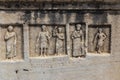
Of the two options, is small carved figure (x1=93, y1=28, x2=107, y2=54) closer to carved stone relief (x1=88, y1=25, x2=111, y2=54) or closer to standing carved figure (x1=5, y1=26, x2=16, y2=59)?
carved stone relief (x1=88, y1=25, x2=111, y2=54)

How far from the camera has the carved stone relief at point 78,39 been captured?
235 inches

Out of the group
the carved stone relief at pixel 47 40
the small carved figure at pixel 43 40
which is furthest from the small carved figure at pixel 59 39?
the small carved figure at pixel 43 40

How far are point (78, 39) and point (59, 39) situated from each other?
14.0 inches

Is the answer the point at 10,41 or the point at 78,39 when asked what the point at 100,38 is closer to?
the point at 78,39

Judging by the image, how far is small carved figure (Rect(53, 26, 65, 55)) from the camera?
592cm

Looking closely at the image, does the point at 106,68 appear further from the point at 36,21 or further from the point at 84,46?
the point at 36,21

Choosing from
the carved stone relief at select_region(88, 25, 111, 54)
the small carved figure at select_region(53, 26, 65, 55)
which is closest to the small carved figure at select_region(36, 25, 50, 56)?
the small carved figure at select_region(53, 26, 65, 55)

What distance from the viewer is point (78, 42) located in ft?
19.7

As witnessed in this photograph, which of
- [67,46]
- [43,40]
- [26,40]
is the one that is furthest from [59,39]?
[26,40]

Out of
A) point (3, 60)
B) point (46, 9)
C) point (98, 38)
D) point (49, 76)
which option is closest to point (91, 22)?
point (98, 38)

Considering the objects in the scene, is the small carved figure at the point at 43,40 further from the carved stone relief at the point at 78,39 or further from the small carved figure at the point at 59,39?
the carved stone relief at the point at 78,39

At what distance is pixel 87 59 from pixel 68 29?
0.67 m

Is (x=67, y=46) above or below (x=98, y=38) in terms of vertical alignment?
below

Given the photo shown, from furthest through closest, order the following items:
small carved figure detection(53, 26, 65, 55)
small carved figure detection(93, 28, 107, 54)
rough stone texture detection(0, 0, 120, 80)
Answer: small carved figure detection(93, 28, 107, 54) < small carved figure detection(53, 26, 65, 55) < rough stone texture detection(0, 0, 120, 80)
